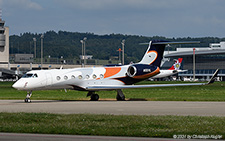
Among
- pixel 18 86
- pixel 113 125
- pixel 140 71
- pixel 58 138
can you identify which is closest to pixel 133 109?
pixel 113 125

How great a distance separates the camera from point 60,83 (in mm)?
38812

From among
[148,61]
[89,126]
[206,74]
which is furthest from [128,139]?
[206,74]

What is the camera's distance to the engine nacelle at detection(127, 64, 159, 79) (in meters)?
41.9

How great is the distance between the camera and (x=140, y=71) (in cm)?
4197

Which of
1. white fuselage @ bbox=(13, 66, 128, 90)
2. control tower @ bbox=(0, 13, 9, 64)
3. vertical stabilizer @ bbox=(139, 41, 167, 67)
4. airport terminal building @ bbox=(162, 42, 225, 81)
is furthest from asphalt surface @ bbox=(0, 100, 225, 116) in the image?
airport terminal building @ bbox=(162, 42, 225, 81)

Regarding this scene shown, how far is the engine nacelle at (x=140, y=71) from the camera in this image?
4188 centimetres

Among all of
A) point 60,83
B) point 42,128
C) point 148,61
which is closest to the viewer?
point 42,128

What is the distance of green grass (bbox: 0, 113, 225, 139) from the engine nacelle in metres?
20.4

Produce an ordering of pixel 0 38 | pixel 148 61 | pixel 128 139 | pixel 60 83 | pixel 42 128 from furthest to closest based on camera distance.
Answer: pixel 0 38 → pixel 148 61 → pixel 60 83 → pixel 42 128 → pixel 128 139

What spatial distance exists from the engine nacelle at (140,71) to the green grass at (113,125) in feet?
66.8

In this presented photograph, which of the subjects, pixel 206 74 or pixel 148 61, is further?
pixel 206 74

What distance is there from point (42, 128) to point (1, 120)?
12.9ft

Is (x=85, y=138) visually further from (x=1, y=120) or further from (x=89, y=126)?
(x=1, y=120)

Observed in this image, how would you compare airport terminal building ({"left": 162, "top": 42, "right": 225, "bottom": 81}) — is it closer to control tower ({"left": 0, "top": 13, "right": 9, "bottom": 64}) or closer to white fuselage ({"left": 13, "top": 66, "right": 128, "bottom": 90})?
control tower ({"left": 0, "top": 13, "right": 9, "bottom": 64})
